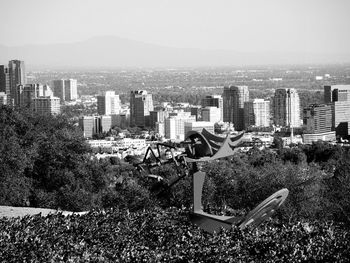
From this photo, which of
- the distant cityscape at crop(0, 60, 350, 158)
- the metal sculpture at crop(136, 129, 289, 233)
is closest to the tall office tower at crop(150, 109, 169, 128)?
the distant cityscape at crop(0, 60, 350, 158)

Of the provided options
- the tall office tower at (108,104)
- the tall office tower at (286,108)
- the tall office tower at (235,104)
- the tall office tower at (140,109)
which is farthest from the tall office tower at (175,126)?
the tall office tower at (108,104)

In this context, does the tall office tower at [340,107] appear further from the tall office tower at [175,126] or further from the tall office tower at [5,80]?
the tall office tower at [5,80]

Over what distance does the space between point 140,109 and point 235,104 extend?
1246cm

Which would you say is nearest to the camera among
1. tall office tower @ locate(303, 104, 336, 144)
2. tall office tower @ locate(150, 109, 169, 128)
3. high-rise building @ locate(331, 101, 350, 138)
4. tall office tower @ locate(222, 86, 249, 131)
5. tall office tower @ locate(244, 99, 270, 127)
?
tall office tower @ locate(303, 104, 336, 144)

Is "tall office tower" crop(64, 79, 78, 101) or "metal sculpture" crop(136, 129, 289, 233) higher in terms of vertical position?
"metal sculpture" crop(136, 129, 289, 233)

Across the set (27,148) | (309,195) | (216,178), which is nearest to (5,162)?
(27,148)

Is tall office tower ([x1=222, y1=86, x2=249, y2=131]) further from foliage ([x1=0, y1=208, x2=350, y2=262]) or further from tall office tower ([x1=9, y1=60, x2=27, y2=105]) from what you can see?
foliage ([x1=0, y1=208, x2=350, y2=262])

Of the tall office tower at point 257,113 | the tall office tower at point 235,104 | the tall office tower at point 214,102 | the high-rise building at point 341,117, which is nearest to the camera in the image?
the high-rise building at point 341,117

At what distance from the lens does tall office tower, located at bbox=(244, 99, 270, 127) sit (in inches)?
4072

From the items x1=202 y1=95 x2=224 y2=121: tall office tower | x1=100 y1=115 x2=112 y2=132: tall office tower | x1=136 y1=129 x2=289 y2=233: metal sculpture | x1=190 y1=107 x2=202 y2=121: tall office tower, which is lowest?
x1=100 y1=115 x2=112 y2=132: tall office tower

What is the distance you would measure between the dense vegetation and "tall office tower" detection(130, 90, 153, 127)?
88.1m

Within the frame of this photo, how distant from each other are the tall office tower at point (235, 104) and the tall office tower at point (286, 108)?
4857mm

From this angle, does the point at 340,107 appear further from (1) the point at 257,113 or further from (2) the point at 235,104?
(2) the point at 235,104

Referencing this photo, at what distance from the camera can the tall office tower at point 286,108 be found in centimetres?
10188
